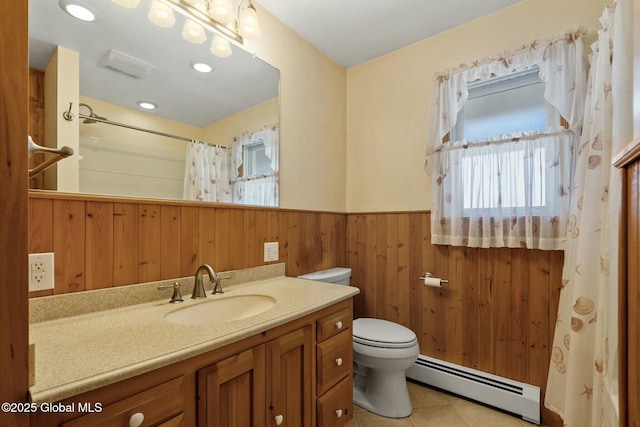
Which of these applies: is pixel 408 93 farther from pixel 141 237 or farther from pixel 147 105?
A: pixel 141 237

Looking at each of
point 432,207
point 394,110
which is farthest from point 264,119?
point 432,207

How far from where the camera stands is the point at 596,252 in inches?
47.8

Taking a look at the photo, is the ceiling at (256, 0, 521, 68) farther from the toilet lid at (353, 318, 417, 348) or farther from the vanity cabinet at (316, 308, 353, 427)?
the toilet lid at (353, 318, 417, 348)

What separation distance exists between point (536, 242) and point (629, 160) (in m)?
0.95

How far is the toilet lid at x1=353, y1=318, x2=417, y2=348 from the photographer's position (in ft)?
5.41

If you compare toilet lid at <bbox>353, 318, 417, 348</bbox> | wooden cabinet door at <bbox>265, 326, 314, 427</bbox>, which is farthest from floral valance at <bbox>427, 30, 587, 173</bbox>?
wooden cabinet door at <bbox>265, 326, 314, 427</bbox>

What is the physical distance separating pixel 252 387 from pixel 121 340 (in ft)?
1.38

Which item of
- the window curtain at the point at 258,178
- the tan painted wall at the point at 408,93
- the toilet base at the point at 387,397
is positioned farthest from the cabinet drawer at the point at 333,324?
the tan painted wall at the point at 408,93

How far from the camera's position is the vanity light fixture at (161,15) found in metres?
1.23

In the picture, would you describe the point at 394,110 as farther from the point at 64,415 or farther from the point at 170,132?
the point at 64,415

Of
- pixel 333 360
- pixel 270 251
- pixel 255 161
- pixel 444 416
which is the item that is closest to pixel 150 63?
pixel 255 161

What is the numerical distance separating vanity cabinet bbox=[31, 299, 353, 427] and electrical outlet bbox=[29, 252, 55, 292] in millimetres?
549

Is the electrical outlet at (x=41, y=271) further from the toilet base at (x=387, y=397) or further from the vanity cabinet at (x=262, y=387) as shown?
the toilet base at (x=387, y=397)

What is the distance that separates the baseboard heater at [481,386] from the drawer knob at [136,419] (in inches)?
71.8
